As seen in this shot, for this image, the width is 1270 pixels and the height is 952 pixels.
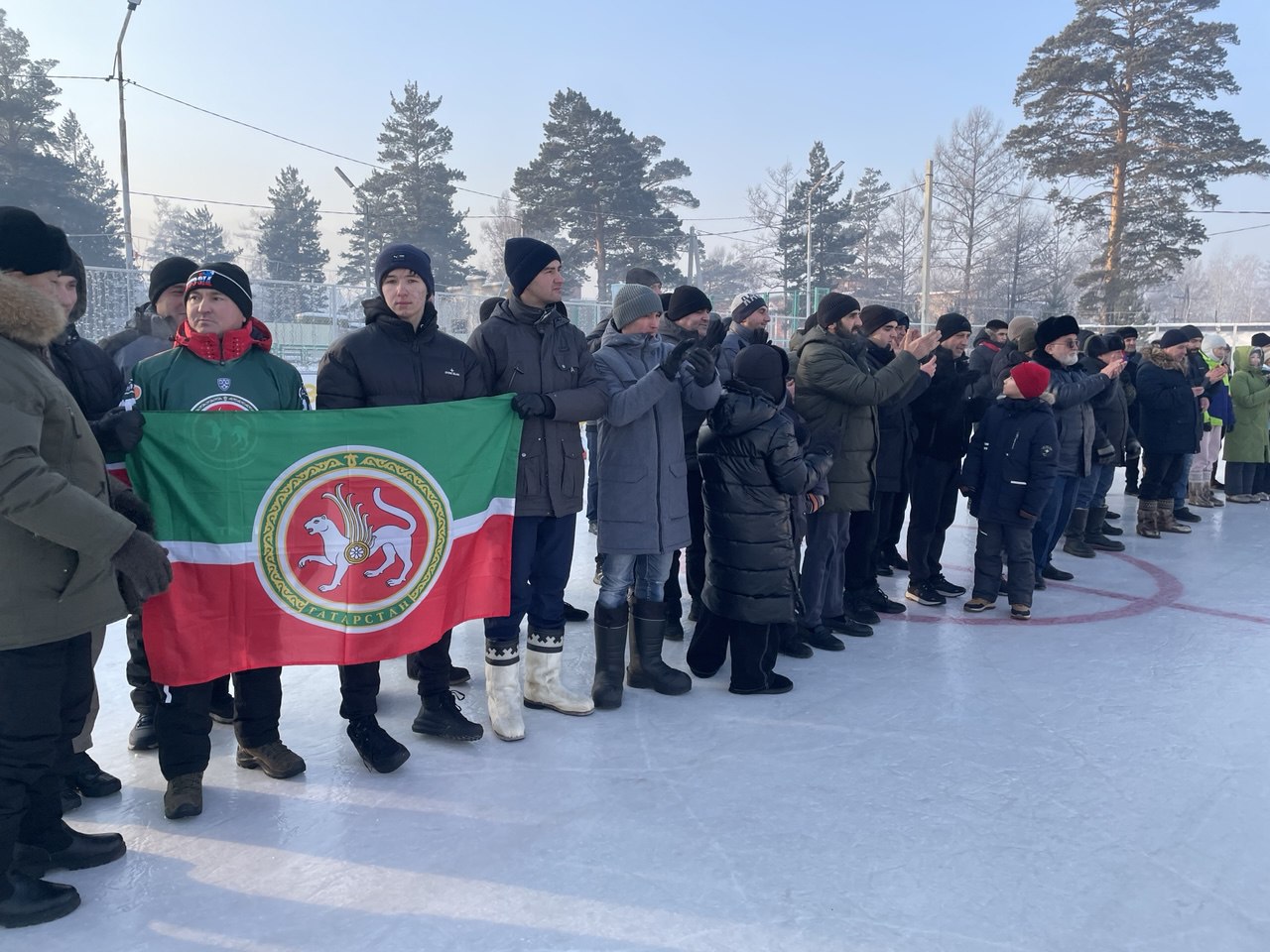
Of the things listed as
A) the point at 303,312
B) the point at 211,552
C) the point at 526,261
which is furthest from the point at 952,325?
the point at 303,312

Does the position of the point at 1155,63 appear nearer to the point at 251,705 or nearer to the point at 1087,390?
the point at 1087,390

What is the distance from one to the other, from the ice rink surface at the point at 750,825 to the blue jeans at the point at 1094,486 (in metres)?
2.73

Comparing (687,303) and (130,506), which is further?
(687,303)

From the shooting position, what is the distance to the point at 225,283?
3.24 m

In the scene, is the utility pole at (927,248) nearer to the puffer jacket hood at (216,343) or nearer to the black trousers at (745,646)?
the black trousers at (745,646)

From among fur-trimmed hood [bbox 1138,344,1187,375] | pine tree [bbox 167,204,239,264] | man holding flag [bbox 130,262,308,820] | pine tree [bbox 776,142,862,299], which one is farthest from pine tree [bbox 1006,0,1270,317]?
pine tree [bbox 167,204,239,264]

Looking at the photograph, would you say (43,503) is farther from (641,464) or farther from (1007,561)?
(1007,561)

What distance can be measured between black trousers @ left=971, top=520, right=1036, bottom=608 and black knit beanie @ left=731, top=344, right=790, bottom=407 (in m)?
2.13

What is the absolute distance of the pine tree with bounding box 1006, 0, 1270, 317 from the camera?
93.5 ft

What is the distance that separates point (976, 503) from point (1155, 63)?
1154 inches

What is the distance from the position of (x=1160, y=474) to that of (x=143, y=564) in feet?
26.2

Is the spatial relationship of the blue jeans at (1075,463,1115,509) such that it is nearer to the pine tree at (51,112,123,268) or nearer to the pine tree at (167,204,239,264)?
the pine tree at (51,112,123,268)

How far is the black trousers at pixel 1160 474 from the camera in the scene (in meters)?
8.02

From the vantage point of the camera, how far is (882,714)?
3988mm
